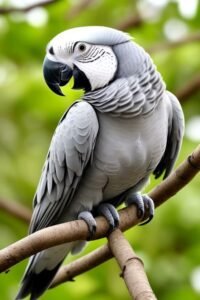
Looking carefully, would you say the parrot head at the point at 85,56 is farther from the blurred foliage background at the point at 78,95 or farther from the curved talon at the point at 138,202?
the blurred foliage background at the point at 78,95

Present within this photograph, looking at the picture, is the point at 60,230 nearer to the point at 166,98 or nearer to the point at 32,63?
the point at 166,98

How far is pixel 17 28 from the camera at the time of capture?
3553 millimetres

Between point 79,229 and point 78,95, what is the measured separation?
1.57 metres

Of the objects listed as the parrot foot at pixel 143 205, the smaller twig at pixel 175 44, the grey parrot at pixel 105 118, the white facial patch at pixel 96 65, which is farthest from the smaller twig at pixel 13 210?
the smaller twig at pixel 175 44

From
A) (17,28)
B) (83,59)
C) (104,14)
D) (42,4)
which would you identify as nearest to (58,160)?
(83,59)

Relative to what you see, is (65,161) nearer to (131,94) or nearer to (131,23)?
(131,94)

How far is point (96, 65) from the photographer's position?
2092 mm

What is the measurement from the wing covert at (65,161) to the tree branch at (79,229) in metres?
0.15

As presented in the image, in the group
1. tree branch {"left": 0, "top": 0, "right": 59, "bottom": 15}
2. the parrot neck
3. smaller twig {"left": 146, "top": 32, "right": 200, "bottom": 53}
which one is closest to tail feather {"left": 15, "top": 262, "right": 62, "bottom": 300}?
the parrot neck

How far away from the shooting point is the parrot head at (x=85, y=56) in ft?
6.84

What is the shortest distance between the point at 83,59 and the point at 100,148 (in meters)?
0.25

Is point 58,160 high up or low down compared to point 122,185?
up

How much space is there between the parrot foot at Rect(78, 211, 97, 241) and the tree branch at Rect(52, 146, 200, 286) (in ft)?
0.24

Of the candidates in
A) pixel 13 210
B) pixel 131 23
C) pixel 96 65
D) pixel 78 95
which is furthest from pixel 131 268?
pixel 131 23
